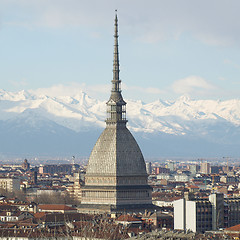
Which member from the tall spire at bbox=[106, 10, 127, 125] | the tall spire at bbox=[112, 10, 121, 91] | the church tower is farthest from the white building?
the tall spire at bbox=[112, 10, 121, 91]

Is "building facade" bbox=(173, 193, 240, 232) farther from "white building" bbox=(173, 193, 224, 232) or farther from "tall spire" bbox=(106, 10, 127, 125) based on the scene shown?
"tall spire" bbox=(106, 10, 127, 125)

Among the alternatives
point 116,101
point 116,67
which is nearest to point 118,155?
point 116,101

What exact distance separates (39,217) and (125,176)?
2198 centimetres

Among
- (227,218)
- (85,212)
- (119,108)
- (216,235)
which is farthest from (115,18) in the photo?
(216,235)

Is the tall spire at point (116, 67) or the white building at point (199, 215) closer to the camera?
the white building at point (199, 215)

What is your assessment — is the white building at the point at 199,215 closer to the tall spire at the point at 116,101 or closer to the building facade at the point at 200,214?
the building facade at the point at 200,214

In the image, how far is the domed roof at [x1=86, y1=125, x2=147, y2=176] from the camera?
14450cm

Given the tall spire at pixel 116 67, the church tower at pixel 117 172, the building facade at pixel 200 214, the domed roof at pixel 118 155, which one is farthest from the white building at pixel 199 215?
the tall spire at pixel 116 67

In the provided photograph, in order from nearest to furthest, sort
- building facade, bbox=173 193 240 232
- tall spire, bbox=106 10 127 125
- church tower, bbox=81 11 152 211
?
building facade, bbox=173 193 240 232 → church tower, bbox=81 11 152 211 → tall spire, bbox=106 10 127 125

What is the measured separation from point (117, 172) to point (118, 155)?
217 centimetres

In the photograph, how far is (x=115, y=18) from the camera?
147875mm

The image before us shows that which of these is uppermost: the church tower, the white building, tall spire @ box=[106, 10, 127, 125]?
tall spire @ box=[106, 10, 127, 125]

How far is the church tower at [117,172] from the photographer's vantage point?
144500mm

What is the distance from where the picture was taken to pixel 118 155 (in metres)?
145
